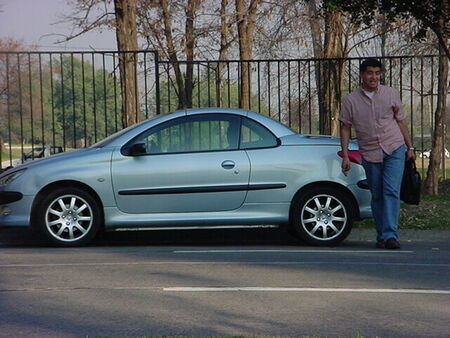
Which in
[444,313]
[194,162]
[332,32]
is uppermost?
[332,32]

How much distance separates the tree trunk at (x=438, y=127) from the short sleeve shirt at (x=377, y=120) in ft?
33.5

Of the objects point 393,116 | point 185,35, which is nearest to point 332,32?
point 185,35

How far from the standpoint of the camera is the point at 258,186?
10070 mm

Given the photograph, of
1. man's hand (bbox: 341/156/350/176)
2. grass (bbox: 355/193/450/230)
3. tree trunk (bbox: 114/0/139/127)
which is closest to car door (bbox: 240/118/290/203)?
man's hand (bbox: 341/156/350/176)

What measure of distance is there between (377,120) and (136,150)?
2.50 meters

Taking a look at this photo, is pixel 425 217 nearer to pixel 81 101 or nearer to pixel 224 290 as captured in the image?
pixel 224 290

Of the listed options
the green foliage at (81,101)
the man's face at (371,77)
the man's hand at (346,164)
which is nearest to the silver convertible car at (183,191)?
the man's hand at (346,164)

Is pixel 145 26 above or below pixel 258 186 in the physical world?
above

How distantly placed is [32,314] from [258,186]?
4440mm

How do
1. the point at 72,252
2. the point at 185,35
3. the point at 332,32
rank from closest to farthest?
the point at 72,252 < the point at 332,32 < the point at 185,35

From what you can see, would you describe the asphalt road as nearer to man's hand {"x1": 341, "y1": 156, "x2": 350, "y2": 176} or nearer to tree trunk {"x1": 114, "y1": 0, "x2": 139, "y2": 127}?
man's hand {"x1": 341, "y1": 156, "x2": 350, "y2": 176}

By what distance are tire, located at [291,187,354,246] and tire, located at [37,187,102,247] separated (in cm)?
210

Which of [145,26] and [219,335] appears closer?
[219,335]

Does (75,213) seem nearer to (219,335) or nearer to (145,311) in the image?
(145,311)
